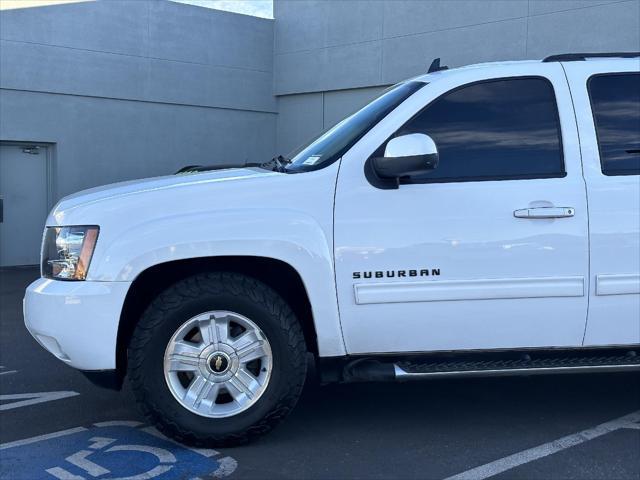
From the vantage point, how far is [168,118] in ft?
55.1

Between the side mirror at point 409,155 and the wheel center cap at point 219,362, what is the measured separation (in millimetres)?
1329

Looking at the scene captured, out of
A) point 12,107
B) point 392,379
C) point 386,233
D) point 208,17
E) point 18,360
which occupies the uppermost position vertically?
point 208,17

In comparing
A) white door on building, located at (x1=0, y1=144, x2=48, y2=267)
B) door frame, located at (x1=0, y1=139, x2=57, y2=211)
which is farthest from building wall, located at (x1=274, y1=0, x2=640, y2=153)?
white door on building, located at (x1=0, y1=144, x2=48, y2=267)

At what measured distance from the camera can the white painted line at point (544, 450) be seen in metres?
3.93

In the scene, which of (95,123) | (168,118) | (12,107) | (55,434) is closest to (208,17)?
(168,118)

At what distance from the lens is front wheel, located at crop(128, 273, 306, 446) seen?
4.06m

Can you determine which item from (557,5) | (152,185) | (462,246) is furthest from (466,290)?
(557,5)

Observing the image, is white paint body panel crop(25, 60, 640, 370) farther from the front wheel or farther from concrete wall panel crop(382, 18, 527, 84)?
concrete wall panel crop(382, 18, 527, 84)

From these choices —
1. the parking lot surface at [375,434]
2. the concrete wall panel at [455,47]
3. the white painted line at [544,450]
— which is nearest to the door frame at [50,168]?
the concrete wall panel at [455,47]

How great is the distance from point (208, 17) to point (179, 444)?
46.9ft

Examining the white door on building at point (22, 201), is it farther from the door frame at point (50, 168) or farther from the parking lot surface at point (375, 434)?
the parking lot surface at point (375, 434)

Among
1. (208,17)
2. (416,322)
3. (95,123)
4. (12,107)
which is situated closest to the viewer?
(416,322)

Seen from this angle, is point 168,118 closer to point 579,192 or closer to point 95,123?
point 95,123

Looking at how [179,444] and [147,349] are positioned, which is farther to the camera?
[179,444]
